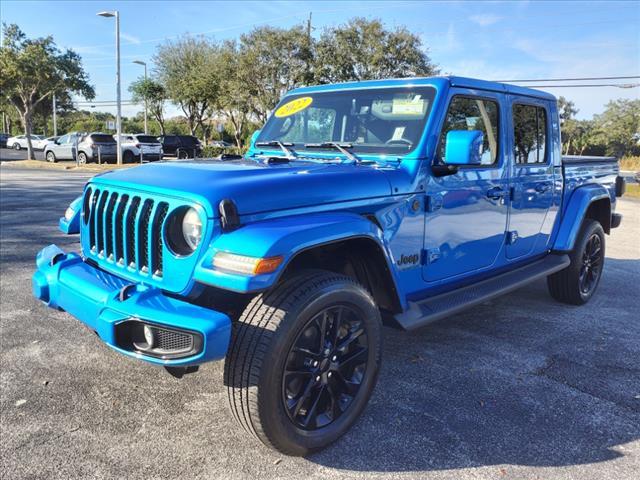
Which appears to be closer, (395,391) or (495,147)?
(395,391)

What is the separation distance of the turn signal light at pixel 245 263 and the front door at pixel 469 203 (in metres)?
1.34

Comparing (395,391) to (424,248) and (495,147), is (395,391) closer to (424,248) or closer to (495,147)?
(424,248)

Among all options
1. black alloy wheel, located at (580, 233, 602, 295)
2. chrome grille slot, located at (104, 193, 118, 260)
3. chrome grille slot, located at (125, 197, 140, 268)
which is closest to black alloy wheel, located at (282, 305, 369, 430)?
chrome grille slot, located at (125, 197, 140, 268)

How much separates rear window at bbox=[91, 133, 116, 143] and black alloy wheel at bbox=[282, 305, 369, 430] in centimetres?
2475

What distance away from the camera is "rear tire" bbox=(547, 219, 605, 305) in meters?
4.93

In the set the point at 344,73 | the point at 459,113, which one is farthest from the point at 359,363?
the point at 344,73

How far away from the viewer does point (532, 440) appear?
272cm

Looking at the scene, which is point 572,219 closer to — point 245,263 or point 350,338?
point 350,338

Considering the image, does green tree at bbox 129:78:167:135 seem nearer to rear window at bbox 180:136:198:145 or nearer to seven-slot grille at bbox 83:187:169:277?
rear window at bbox 180:136:198:145

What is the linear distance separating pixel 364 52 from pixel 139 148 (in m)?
11.7

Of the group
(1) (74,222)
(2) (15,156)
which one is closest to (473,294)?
(1) (74,222)

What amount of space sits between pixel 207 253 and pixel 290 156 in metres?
1.53

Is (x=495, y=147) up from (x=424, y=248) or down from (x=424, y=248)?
up

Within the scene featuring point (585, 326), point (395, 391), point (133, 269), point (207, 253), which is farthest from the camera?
point (585, 326)
